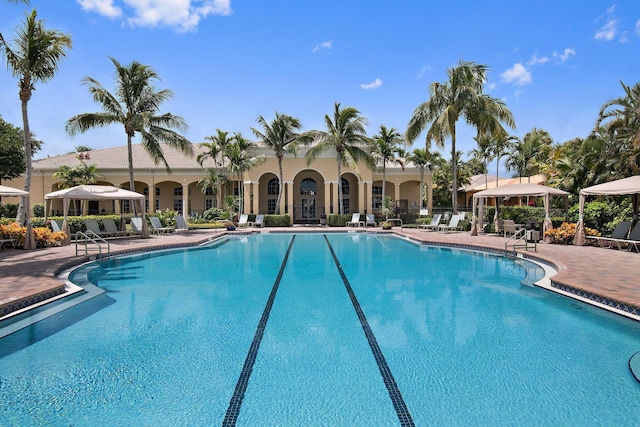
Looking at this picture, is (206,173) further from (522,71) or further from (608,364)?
(608,364)

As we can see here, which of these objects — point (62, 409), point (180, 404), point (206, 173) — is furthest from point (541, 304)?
point (206, 173)

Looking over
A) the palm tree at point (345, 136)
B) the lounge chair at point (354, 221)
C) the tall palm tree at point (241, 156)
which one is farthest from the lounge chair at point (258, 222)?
the lounge chair at point (354, 221)

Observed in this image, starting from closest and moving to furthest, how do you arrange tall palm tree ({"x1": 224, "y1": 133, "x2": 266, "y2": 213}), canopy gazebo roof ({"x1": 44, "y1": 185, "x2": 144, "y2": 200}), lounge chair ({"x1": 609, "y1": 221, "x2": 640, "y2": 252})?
lounge chair ({"x1": 609, "y1": 221, "x2": 640, "y2": 252}) < canopy gazebo roof ({"x1": 44, "y1": 185, "x2": 144, "y2": 200}) < tall palm tree ({"x1": 224, "y1": 133, "x2": 266, "y2": 213})

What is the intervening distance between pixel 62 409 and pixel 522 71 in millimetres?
17430

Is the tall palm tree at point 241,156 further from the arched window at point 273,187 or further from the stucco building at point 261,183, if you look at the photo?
the arched window at point 273,187

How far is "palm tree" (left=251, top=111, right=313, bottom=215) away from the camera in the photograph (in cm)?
2523

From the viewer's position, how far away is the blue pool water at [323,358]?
3391 millimetres

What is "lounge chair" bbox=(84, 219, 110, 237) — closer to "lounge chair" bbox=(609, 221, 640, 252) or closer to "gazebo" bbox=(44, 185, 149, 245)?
"gazebo" bbox=(44, 185, 149, 245)

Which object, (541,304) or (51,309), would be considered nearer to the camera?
(51,309)

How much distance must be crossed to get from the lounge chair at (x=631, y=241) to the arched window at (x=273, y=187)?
76.2 ft

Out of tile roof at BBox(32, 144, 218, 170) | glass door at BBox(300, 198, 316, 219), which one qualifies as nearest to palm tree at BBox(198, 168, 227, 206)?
tile roof at BBox(32, 144, 218, 170)

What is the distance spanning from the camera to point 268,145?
85.2ft

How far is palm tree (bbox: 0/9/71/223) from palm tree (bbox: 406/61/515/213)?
57.1 feet

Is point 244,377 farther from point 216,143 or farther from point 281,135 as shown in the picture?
point 216,143
